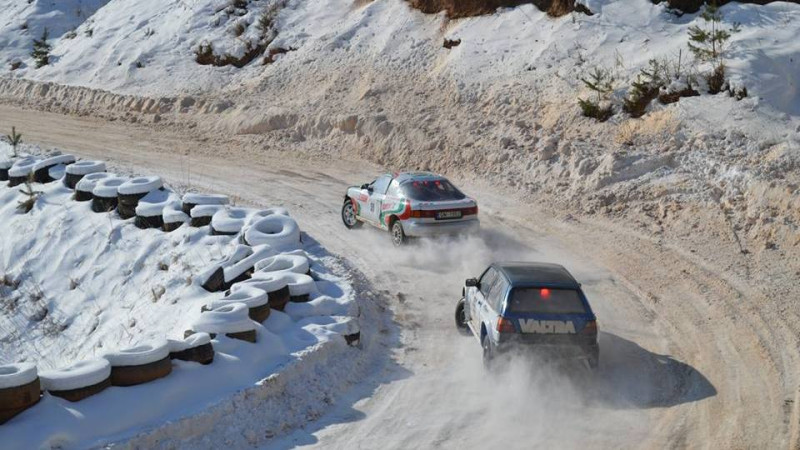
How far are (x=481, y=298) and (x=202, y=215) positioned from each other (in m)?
6.93

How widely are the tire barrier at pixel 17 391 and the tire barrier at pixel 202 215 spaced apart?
8530 millimetres

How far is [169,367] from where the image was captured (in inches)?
431

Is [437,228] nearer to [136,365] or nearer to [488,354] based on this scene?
[488,354]

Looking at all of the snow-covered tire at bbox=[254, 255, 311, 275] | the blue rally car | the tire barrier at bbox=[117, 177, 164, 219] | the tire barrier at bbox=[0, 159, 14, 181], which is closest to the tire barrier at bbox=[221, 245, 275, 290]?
the snow-covered tire at bbox=[254, 255, 311, 275]

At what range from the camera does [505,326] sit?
1215 cm

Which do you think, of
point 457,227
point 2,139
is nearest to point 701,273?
point 457,227

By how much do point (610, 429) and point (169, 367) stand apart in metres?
4.95

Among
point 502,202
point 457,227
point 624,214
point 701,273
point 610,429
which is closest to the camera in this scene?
point 610,429

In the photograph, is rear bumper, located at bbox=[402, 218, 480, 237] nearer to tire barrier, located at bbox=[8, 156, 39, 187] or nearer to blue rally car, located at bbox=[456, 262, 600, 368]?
blue rally car, located at bbox=[456, 262, 600, 368]

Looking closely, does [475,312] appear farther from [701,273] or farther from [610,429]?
[701,273]

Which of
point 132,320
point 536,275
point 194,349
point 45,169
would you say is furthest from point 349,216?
point 194,349

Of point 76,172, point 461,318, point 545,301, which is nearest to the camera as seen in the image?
point 545,301

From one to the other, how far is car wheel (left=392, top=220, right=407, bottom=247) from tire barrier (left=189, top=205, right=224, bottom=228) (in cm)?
331

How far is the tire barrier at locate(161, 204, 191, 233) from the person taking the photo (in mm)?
18641
